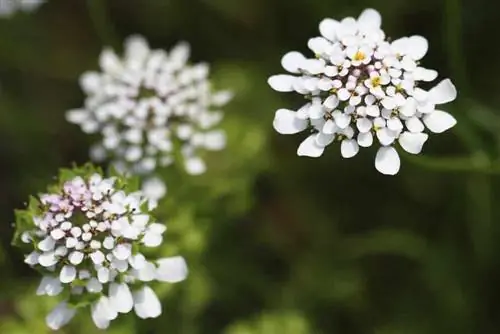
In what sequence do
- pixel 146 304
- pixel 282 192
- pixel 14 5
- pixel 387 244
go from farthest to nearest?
pixel 282 192 → pixel 387 244 → pixel 14 5 → pixel 146 304

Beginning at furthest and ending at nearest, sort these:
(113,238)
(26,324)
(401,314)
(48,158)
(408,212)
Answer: (48,158)
(408,212)
(401,314)
(26,324)
(113,238)

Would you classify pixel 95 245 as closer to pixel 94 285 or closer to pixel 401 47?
pixel 94 285

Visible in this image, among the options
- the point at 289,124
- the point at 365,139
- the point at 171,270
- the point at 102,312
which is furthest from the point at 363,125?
the point at 102,312

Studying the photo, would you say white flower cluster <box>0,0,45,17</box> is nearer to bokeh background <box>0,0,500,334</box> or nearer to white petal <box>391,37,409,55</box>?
bokeh background <box>0,0,500,334</box>

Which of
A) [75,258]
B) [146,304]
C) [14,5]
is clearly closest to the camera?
[75,258]

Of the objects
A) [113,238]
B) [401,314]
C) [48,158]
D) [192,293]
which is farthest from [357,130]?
[48,158]

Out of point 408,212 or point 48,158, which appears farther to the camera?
point 48,158

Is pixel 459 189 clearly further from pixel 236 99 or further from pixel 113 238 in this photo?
pixel 113 238
